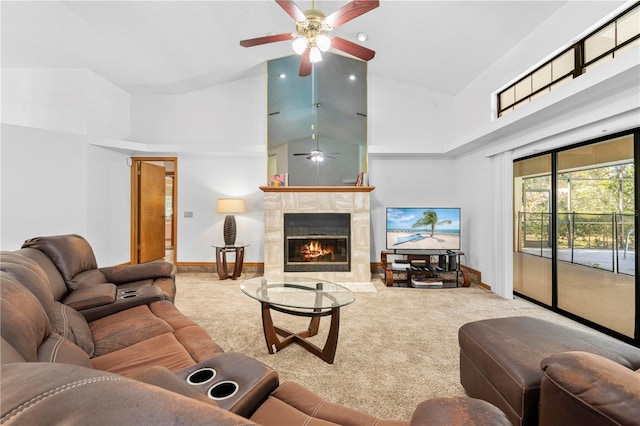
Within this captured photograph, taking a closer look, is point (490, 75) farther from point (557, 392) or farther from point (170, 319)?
point (170, 319)

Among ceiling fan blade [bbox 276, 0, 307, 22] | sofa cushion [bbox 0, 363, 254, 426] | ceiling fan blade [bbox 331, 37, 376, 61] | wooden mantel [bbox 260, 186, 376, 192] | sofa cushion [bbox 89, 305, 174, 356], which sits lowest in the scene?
sofa cushion [bbox 89, 305, 174, 356]

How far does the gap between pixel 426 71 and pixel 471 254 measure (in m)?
3.06

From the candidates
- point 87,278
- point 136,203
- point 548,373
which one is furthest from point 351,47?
point 136,203

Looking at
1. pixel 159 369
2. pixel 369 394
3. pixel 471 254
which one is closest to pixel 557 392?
pixel 369 394

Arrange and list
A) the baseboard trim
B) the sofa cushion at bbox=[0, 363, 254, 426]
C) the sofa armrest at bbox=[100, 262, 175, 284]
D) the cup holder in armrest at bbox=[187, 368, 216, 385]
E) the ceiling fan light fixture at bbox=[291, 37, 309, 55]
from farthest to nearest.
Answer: the baseboard trim < the sofa armrest at bbox=[100, 262, 175, 284] < the ceiling fan light fixture at bbox=[291, 37, 309, 55] < the cup holder in armrest at bbox=[187, 368, 216, 385] < the sofa cushion at bbox=[0, 363, 254, 426]

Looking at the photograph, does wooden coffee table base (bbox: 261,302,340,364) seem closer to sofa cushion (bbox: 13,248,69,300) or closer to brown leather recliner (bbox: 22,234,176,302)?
brown leather recliner (bbox: 22,234,176,302)

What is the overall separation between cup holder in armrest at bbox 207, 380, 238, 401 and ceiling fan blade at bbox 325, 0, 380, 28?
2547 mm

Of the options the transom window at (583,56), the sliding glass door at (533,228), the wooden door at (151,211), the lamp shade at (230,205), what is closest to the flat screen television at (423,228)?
the sliding glass door at (533,228)

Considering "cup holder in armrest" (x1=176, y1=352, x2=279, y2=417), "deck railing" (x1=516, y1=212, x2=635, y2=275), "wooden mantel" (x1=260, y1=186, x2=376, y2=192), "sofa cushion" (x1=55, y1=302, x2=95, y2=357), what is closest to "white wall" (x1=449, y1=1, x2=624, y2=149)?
"deck railing" (x1=516, y1=212, x2=635, y2=275)

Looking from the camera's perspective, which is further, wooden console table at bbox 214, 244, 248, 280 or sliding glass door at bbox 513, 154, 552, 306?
wooden console table at bbox 214, 244, 248, 280

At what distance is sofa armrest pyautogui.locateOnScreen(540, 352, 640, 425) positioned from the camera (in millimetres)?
901

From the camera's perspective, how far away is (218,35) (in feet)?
12.8

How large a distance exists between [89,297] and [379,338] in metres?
2.27

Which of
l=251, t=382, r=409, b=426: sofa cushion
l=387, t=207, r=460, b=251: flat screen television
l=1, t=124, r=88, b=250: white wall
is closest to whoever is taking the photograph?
l=251, t=382, r=409, b=426: sofa cushion
